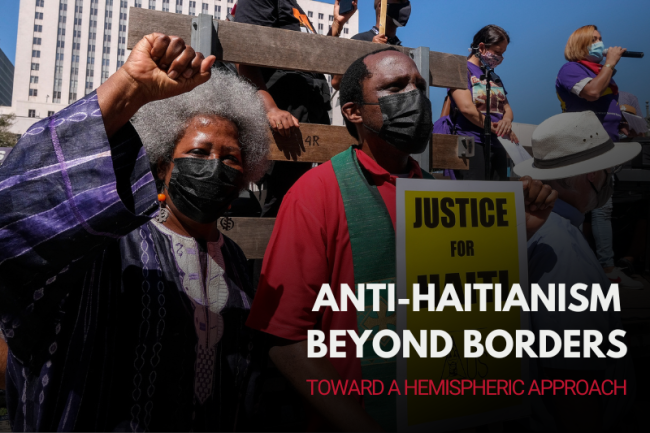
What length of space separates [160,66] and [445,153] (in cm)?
231

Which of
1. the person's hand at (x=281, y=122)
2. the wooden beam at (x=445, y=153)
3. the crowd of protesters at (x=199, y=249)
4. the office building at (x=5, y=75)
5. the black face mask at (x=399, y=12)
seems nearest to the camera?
the crowd of protesters at (x=199, y=249)

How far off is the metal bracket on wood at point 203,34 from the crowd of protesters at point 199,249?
0.33m

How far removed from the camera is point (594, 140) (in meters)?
2.09

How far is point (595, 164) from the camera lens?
6.57 ft

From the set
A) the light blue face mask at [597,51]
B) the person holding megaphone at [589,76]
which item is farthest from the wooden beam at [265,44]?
the light blue face mask at [597,51]

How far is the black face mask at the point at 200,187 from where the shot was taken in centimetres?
167

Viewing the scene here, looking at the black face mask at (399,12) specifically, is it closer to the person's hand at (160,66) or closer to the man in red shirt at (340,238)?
the man in red shirt at (340,238)

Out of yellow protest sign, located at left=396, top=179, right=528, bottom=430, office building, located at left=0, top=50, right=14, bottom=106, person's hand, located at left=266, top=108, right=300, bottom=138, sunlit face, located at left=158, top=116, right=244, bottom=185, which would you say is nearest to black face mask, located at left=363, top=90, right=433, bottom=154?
yellow protest sign, located at left=396, top=179, right=528, bottom=430

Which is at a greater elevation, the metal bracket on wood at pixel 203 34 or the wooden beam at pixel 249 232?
the metal bracket on wood at pixel 203 34

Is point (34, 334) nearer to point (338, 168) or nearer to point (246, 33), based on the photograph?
point (338, 168)

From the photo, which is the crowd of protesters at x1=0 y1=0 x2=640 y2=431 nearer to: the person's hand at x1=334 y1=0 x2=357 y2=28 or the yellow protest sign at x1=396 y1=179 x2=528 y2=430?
the yellow protest sign at x1=396 y1=179 x2=528 y2=430

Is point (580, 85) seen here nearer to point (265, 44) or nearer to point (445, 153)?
point (445, 153)

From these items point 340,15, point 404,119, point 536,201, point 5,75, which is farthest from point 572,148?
point 5,75

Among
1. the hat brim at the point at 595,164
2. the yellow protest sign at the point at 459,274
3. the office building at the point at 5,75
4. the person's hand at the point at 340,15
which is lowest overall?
the yellow protest sign at the point at 459,274
